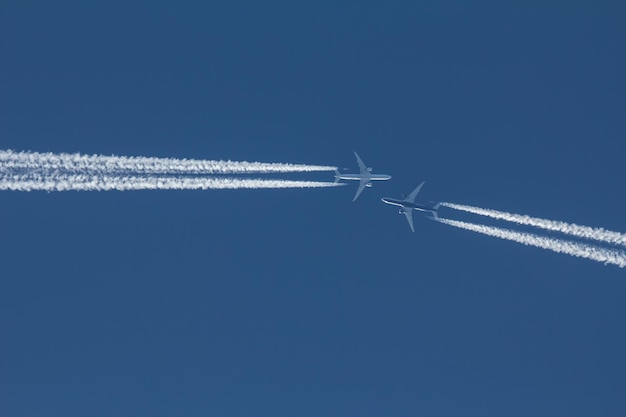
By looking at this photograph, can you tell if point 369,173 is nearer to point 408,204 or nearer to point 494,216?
point 408,204

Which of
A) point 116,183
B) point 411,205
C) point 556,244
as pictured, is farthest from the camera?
point 411,205

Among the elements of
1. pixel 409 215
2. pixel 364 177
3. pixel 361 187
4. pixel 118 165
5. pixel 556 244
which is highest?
pixel 364 177

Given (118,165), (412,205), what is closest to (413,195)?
(412,205)

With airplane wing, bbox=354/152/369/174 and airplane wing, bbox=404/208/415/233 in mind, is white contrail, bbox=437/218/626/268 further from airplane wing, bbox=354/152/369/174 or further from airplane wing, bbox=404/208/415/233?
airplane wing, bbox=354/152/369/174

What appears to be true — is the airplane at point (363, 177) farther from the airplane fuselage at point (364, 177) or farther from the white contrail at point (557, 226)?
the white contrail at point (557, 226)

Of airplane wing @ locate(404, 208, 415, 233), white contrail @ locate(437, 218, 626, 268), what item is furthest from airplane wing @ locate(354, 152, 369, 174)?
white contrail @ locate(437, 218, 626, 268)

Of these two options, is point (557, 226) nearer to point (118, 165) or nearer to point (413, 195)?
point (413, 195)
